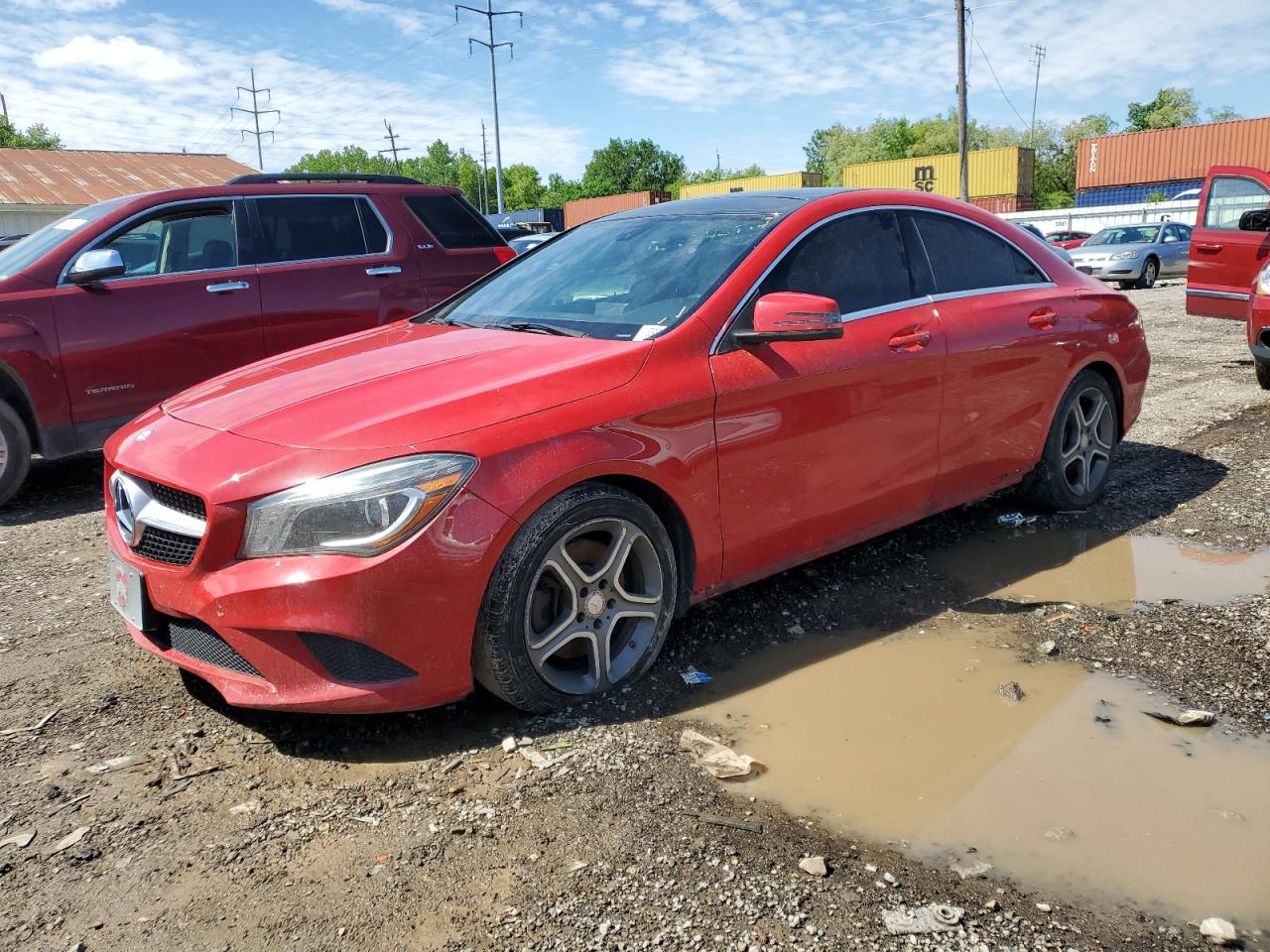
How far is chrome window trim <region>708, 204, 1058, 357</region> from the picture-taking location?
11.5ft

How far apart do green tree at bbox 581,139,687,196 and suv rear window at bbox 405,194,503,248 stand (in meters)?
110

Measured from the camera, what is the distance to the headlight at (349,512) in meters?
2.67

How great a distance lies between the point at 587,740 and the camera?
296cm

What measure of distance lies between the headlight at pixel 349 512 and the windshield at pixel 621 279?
1019 millimetres

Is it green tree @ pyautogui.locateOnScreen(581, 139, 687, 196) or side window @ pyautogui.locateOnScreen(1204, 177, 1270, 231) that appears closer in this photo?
side window @ pyautogui.locateOnScreen(1204, 177, 1270, 231)

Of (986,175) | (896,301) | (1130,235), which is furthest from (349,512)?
(986,175)

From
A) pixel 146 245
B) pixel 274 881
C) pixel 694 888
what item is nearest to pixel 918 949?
pixel 694 888

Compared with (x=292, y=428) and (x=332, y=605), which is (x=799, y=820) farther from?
(x=292, y=428)

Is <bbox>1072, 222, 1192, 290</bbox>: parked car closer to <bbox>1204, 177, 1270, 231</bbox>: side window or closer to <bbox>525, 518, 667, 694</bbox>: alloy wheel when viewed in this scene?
<bbox>1204, 177, 1270, 231</bbox>: side window

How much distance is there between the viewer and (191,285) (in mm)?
6344

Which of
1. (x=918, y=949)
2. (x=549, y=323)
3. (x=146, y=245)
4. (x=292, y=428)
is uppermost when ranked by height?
(x=146, y=245)

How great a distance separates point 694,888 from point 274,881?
998mm

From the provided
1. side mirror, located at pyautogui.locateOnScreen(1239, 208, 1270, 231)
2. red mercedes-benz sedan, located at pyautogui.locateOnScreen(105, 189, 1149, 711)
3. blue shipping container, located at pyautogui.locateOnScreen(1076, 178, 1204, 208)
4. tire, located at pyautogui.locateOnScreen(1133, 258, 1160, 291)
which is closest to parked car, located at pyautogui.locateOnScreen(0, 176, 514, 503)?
red mercedes-benz sedan, located at pyautogui.locateOnScreen(105, 189, 1149, 711)

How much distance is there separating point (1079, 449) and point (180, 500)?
13.7ft
